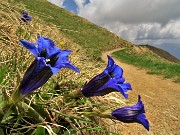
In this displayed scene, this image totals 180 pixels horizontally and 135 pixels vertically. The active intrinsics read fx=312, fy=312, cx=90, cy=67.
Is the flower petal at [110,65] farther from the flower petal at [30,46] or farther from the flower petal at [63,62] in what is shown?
the flower petal at [30,46]

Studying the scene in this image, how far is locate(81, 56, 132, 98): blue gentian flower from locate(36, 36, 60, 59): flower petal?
1.40 ft

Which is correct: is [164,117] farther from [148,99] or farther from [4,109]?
[4,109]

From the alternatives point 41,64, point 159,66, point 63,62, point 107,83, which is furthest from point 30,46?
point 159,66

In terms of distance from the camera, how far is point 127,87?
253cm

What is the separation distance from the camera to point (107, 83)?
7.70ft

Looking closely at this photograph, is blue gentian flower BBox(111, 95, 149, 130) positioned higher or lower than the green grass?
lower

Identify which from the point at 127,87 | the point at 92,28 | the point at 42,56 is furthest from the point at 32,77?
the point at 92,28

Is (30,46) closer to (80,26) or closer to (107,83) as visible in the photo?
(107,83)

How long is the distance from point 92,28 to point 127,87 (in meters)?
45.7

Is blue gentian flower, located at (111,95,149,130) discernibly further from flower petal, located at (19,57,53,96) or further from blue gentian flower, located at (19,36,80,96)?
flower petal, located at (19,57,53,96)

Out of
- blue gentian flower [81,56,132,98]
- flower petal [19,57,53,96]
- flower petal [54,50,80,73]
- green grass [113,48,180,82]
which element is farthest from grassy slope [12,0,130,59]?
flower petal [19,57,53,96]

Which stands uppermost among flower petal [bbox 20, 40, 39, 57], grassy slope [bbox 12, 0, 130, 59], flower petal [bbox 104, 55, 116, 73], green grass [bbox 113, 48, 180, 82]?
grassy slope [bbox 12, 0, 130, 59]

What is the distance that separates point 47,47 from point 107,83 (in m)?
0.58

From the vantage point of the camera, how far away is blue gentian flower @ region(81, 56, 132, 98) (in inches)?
90.8
